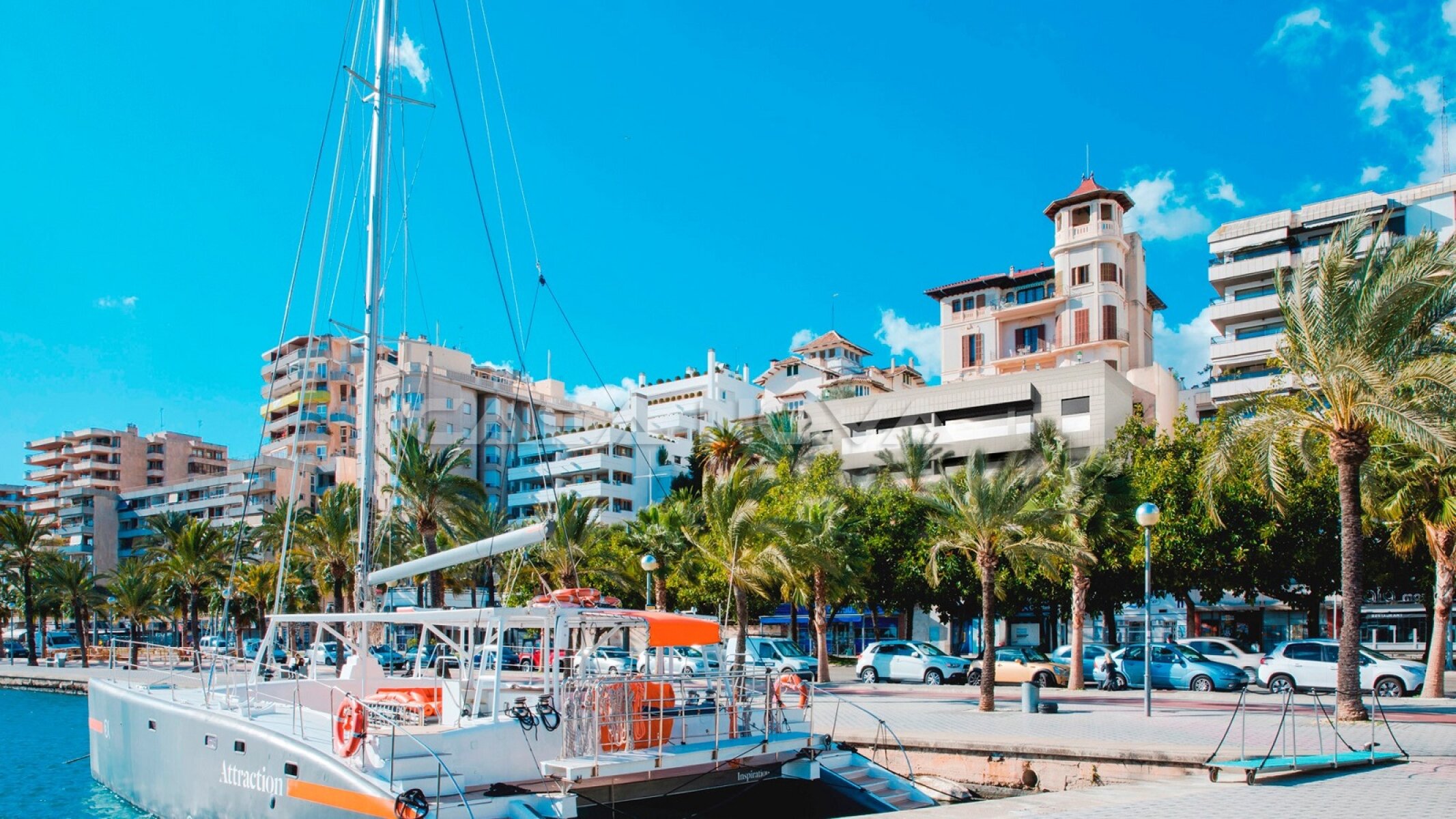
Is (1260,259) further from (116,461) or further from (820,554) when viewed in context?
(116,461)

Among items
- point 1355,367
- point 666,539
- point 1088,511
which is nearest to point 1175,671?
point 1088,511

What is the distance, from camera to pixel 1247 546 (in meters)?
37.2

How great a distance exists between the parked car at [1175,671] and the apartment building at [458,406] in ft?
180

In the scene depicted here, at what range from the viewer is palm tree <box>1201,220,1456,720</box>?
717 inches

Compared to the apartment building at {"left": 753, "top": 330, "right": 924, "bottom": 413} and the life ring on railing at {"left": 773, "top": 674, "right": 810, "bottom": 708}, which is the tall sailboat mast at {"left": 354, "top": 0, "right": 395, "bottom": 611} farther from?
the apartment building at {"left": 753, "top": 330, "right": 924, "bottom": 413}

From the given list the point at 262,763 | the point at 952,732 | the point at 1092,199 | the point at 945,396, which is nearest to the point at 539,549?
the point at 945,396

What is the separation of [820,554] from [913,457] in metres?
23.7

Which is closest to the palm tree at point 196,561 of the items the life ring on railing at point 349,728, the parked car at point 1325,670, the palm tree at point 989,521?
the palm tree at point 989,521

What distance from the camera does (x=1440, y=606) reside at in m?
26.6

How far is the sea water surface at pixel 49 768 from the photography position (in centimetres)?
1997

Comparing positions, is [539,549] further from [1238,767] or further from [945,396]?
[1238,767]

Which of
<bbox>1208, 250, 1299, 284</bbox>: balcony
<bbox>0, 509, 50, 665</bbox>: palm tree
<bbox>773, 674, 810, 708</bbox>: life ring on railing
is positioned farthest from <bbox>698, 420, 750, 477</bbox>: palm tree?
<bbox>773, 674, 810, 708</bbox>: life ring on railing

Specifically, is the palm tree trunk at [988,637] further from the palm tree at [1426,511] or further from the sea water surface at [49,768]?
the sea water surface at [49,768]

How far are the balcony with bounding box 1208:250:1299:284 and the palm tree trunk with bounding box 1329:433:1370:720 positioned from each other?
53.1 metres
